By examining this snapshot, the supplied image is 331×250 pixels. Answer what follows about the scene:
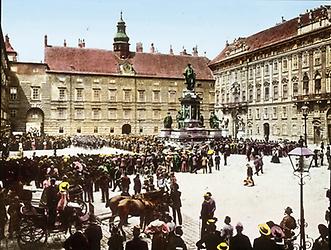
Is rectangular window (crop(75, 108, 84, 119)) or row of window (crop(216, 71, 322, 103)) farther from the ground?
row of window (crop(216, 71, 322, 103))

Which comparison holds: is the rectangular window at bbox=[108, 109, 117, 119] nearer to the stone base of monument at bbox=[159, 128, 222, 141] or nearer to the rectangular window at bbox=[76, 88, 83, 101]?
the rectangular window at bbox=[76, 88, 83, 101]

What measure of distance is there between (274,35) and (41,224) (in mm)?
34974

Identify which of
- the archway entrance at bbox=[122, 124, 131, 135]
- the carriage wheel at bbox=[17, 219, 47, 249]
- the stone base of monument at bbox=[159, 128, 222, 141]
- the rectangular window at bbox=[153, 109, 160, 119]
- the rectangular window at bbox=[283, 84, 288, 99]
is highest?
the rectangular window at bbox=[283, 84, 288, 99]

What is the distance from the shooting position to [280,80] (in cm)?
3700

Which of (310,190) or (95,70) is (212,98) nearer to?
(95,70)

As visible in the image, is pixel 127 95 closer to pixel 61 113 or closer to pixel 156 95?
pixel 156 95

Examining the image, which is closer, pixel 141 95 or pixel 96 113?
pixel 96 113

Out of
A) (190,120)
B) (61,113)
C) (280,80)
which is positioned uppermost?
(280,80)

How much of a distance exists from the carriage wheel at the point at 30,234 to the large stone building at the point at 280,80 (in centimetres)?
2056

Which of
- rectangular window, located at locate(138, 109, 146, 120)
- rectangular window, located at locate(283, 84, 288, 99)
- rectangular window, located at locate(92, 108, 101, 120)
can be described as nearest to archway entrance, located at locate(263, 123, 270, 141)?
rectangular window, located at locate(283, 84, 288, 99)

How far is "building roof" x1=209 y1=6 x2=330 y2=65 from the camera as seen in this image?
105 ft

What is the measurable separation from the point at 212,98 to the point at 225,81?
11.9 ft

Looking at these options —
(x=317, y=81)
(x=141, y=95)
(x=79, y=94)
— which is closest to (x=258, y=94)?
(x=317, y=81)

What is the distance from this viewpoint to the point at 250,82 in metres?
42.1
